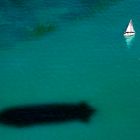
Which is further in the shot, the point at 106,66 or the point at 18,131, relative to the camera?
the point at 106,66

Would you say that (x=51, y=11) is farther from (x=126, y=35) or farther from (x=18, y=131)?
(x=18, y=131)

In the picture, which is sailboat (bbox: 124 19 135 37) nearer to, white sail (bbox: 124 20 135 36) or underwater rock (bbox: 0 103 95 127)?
white sail (bbox: 124 20 135 36)

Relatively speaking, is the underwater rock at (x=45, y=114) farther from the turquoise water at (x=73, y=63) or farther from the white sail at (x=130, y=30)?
the white sail at (x=130, y=30)

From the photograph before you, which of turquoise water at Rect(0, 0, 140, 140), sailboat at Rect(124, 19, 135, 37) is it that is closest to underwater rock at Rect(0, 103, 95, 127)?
turquoise water at Rect(0, 0, 140, 140)

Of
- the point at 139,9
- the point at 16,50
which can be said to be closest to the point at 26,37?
the point at 16,50

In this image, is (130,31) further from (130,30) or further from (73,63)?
(73,63)

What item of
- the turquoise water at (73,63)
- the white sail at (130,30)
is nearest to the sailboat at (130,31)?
the white sail at (130,30)

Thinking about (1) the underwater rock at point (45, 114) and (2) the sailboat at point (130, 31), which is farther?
(2) the sailboat at point (130, 31)
